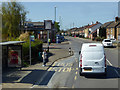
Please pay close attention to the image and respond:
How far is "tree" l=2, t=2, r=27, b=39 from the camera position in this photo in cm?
3494

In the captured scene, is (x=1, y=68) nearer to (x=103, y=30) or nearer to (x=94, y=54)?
(x=94, y=54)

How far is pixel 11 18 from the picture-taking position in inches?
1396

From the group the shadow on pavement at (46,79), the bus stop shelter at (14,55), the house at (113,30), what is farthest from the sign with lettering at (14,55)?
the house at (113,30)

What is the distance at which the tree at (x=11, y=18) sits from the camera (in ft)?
115

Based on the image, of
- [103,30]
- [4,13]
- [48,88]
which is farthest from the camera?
[103,30]

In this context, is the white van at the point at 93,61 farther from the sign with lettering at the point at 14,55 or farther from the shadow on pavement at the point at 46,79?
the sign with lettering at the point at 14,55

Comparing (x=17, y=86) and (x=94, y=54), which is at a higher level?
(x=94, y=54)

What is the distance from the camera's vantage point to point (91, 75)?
13.6 metres

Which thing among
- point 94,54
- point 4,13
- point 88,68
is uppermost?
point 4,13

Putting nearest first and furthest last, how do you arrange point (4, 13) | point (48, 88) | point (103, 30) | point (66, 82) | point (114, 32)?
point (48, 88) → point (66, 82) → point (4, 13) → point (114, 32) → point (103, 30)

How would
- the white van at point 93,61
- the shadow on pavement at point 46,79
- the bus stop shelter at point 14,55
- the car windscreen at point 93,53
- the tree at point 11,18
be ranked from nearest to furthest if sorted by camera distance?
the shadow on pavement at point 46,79 → the white van at point 93,61 → the car windscreen at point 93,53 → the bus stop shelter at point 14,55 → the tree at point 11,18

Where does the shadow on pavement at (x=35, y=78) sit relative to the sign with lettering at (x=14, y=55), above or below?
below

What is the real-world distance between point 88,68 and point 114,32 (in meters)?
59.5

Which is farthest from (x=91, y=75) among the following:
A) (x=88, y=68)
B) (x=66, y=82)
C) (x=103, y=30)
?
Answer: (x=103, y=30)
